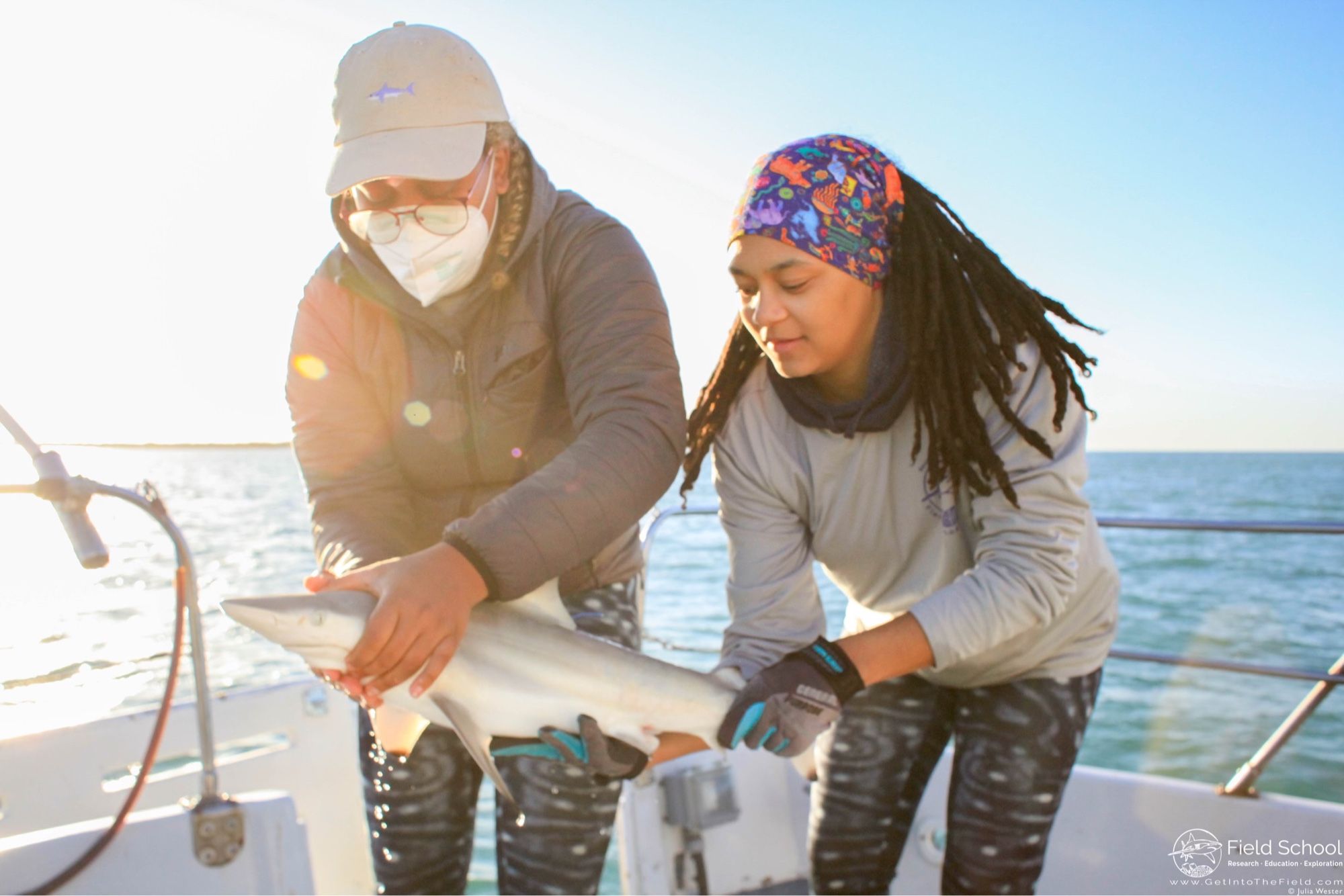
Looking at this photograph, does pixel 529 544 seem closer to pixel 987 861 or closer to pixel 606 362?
pixel 606 362

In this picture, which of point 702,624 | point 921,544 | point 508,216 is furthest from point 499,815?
point 702,624

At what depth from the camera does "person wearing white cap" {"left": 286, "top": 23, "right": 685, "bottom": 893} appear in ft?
7.34

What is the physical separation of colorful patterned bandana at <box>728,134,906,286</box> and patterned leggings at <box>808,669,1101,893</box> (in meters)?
1.17

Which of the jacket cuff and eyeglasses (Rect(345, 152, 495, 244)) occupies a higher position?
eyeglasses (Rect(345, 152, 495, 244))

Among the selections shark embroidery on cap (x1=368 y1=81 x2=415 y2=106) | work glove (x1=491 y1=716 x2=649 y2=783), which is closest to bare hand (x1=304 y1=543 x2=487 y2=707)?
work glove (x1=491 y1=716 x2=649 y2=783)

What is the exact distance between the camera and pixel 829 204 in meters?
2.45

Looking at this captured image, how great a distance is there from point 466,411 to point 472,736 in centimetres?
84

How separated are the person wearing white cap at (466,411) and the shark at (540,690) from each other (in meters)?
0.07

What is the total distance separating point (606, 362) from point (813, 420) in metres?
0.62

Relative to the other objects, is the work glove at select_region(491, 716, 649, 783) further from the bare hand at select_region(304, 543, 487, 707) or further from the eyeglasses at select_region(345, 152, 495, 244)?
the eyeglasses at select_region(345, 152, 495, 244)

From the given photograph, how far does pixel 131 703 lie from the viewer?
8297 millimetres

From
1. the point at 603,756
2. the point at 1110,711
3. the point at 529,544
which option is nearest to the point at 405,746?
the point at 603,756

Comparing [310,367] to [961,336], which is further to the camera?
[310,367]

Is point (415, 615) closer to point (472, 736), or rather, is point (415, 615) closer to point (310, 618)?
point (310, 618)
